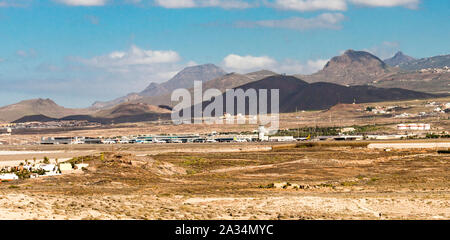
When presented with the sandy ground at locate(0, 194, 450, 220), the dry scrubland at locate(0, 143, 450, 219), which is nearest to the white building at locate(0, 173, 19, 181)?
the dry scrubland at locate(0, 143, 450, 219)

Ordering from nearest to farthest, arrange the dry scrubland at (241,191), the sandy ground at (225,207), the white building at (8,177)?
the sandy ground at (225,207) < the dry scrubland at (241,191) < the white building at (8,177)

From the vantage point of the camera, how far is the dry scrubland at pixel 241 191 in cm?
3650

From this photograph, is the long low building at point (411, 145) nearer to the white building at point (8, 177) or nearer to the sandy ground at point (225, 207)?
the sandy ground at point (225, 207)

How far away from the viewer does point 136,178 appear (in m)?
66.4

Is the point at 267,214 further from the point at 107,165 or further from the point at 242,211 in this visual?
the point at 107,165

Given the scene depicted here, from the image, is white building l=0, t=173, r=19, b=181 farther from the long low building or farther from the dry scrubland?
the long low building

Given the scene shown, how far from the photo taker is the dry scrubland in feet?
120

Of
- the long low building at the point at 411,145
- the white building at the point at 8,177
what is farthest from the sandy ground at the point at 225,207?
the long low building at the point at 411,145

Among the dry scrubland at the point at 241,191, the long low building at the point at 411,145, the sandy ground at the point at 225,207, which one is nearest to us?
the sandy ground at the point at 225,207

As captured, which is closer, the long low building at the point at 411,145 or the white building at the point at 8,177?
the white building at the point at 8,177
